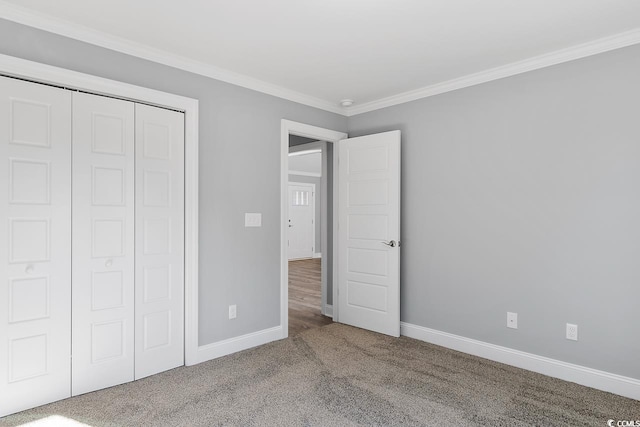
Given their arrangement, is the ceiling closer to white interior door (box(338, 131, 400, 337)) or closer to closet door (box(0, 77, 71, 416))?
closet door (box(0, 77, 71, 416))

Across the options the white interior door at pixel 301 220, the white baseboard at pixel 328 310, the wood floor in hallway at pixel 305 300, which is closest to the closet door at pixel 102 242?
the wood floor in hallway at pixel 305 300

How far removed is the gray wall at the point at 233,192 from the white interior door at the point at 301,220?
249 inches

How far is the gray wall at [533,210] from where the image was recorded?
2641mm

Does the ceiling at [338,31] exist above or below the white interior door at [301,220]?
above

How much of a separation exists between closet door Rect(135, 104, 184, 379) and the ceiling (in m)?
0.59

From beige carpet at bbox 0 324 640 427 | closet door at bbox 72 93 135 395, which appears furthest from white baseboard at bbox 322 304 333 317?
closet door at bbox 72 93 135 395

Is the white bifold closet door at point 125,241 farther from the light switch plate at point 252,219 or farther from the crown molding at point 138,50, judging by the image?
the light switch plate at point 252,219

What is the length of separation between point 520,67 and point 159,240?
321 centimetres

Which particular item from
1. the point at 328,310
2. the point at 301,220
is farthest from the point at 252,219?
the point at 301,220

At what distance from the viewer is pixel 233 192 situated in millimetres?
3371

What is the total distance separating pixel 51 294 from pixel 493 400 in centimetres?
301

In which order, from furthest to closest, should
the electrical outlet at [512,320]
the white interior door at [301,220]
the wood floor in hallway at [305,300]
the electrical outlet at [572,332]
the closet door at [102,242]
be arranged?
the white interior door at [301,220], the wood floor in hallway at [305,300], the electrical outlet at [512,320], the electrical outlet at [572,332], the closet door at [102,242]

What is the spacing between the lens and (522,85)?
309 cm

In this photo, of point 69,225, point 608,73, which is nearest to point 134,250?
point 69,225
